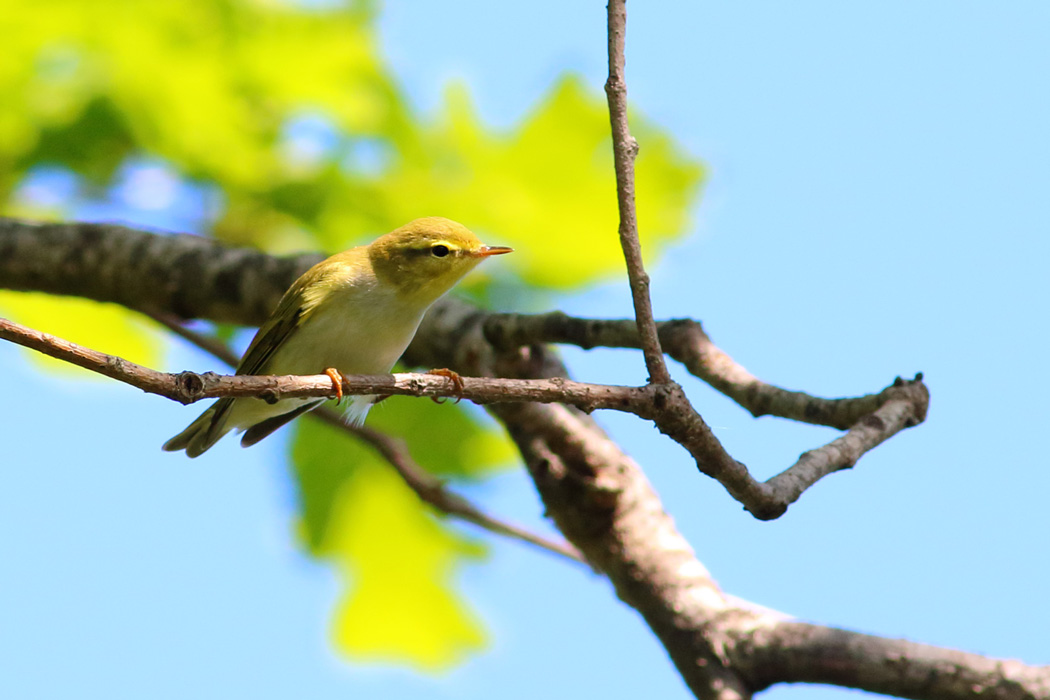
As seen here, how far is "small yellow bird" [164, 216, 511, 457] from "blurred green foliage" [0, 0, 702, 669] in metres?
1.04

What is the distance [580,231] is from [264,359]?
1834mm

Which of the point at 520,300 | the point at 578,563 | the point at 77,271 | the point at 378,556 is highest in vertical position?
the point at 520,300

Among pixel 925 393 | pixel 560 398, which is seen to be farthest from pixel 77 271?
pixel 925 393

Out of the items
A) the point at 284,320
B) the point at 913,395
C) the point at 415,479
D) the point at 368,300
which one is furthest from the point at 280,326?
the point at 913,395

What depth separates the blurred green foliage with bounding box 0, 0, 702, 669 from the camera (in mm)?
4703

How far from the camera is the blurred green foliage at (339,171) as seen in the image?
4.70 m

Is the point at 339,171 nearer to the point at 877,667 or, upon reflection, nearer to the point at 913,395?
the point at 913,395

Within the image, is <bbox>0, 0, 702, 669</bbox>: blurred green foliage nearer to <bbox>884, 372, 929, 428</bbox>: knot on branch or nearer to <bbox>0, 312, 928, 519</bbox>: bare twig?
<bbox>884, 372, 929, 428</bbox>: knot on branch

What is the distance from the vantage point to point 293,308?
4.08 m

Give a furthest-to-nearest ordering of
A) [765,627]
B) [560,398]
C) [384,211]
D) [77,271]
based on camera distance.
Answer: [384,211] < [77,271] < [765,627] < [560,398]

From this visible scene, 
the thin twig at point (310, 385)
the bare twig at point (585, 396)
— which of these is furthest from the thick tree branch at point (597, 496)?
the thin twig at point (310, 385)

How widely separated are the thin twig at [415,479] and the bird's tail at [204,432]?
0.32 m

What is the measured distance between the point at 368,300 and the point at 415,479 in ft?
2.60

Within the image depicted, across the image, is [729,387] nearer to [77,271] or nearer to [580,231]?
[580,231]
